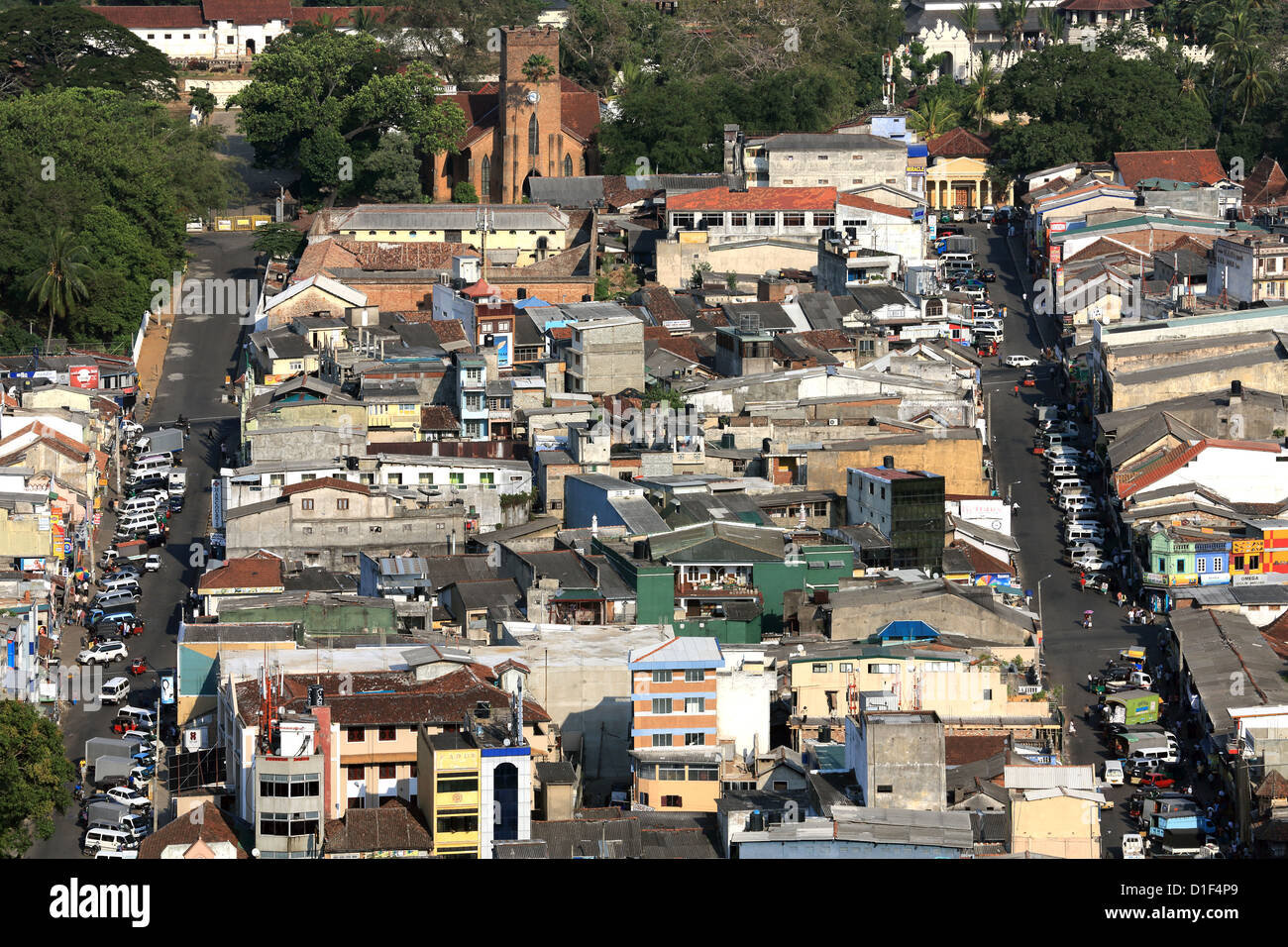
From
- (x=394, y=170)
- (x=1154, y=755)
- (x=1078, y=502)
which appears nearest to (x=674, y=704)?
(x=1154, y=755)

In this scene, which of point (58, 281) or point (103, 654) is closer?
point (103, 654)

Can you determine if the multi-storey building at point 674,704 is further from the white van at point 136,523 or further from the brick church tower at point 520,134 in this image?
the brick church tower at point 520,134

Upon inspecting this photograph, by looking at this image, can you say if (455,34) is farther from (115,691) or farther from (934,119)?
(115,691)

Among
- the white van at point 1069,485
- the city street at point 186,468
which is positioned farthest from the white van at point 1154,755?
the city street at point 186,468

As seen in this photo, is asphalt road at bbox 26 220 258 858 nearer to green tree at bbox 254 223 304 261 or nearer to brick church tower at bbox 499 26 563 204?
green tree at bbox 254 223 304 261
